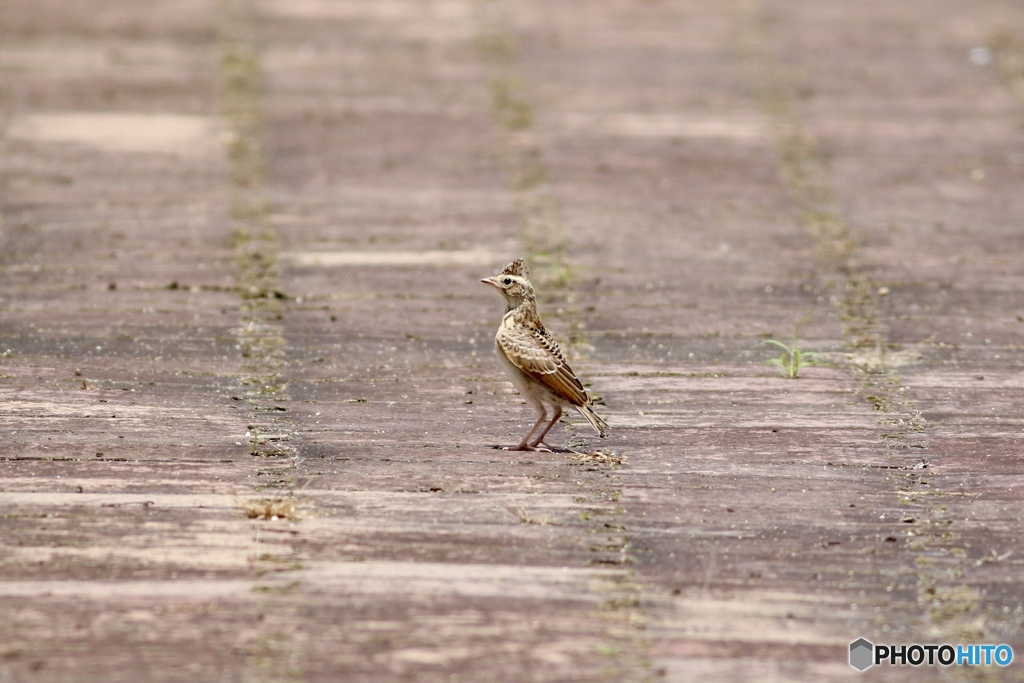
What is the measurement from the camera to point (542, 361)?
688 cm

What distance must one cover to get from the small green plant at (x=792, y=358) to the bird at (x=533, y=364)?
126cm

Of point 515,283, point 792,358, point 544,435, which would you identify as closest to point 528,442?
point 544,435

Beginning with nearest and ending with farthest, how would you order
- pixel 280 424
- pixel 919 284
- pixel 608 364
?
1. pixel 280 424
2. pixel 608 364
3. pixel 919 284

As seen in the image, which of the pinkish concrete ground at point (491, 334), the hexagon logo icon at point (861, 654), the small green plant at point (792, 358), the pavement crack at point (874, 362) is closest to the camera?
the hexagon logo icon at point (861, 654)

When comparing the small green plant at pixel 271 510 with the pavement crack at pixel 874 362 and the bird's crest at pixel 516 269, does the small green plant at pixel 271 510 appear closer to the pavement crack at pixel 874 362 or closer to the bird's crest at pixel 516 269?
the bird's crest at pixel 516 269

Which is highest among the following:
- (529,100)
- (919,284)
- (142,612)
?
(529,100)

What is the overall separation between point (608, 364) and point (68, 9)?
28.9ft

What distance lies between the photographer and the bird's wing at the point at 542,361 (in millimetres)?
6832

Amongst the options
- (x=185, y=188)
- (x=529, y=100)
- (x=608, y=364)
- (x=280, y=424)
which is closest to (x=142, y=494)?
(x=280, y=424)

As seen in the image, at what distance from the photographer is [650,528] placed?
19.7 ft

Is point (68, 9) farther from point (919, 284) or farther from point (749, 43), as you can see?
point (919, 284)

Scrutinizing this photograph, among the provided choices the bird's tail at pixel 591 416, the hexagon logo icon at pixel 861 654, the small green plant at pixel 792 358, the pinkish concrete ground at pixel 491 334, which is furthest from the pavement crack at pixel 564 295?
the small green plant at pixel 792 358

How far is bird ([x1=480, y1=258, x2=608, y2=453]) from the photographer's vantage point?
22.5 feet

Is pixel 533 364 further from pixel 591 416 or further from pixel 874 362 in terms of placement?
pixel 874 362
